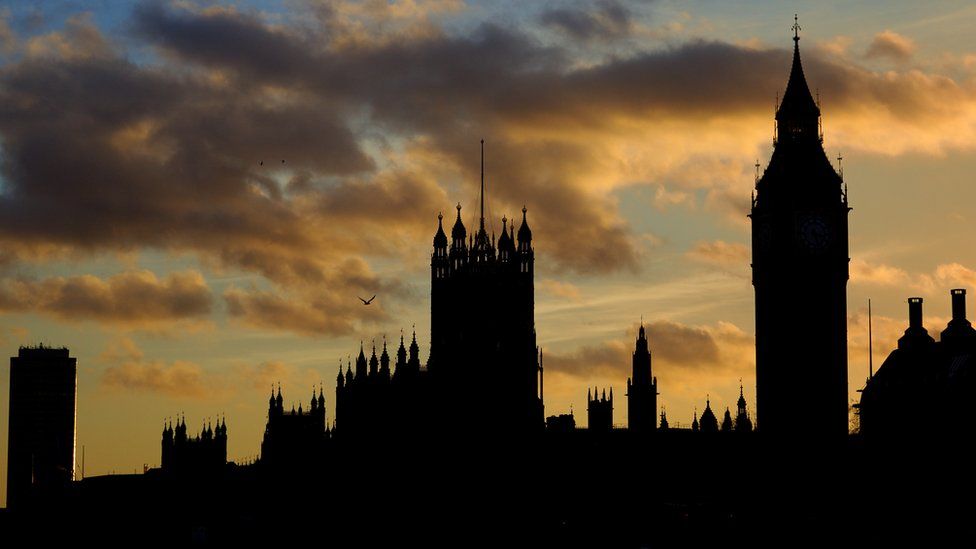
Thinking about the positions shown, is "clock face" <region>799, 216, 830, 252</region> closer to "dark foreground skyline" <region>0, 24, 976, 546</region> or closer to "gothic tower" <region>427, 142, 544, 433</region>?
"dark foreground skyline" <region>0, 24, 976, 546</region>

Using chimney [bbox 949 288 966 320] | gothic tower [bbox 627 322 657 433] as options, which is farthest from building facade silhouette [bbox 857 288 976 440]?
gothic tower [bbox 627 322 657 433]

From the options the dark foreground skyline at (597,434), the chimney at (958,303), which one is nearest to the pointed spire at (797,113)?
the dark foreground skyline at (597,434)

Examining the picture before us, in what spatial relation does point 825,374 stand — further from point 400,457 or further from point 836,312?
point 400,457

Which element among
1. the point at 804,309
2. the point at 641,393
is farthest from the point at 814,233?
the point at 641,393

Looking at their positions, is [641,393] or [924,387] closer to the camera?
[924,387]

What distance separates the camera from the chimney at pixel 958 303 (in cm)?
16300

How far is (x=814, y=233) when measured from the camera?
602 feet

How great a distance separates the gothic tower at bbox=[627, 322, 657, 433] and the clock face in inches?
677

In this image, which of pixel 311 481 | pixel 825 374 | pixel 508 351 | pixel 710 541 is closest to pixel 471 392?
pixel 508 351

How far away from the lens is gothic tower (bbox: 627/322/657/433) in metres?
192

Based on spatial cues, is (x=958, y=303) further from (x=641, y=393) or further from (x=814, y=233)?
(x=641, y=393)

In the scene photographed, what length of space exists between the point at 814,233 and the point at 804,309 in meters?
6.46

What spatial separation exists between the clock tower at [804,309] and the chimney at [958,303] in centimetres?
2100

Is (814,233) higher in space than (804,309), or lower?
higher
